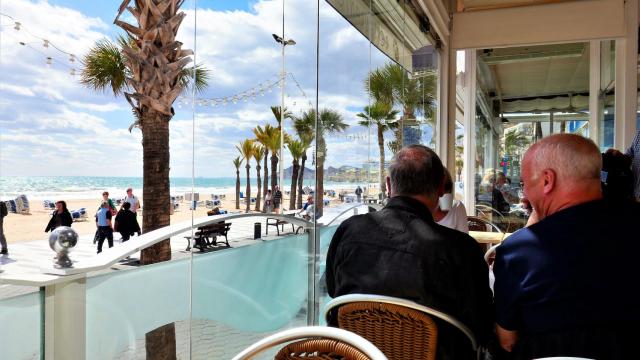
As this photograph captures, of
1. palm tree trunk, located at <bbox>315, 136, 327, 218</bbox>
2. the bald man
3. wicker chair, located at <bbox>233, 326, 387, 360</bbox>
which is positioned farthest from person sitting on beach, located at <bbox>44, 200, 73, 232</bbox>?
palm tree trunk, located at <bbox>315, 136, 327, 218</bbox>

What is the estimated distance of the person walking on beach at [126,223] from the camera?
1696mm

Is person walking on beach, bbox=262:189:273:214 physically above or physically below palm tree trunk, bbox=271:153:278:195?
below

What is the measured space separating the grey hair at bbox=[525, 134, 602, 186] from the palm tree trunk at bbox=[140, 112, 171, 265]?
1365 millimetres

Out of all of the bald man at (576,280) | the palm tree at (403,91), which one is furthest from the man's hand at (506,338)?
the palm tree at (403,91)

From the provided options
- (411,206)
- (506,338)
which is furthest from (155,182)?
(506,338)

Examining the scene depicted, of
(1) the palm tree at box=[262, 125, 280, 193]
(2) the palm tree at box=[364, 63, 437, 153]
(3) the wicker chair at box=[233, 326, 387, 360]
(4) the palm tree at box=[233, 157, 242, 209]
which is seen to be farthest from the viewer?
(2) the palm tree at box=[364, 63, 437, 153]

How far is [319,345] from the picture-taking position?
973mm

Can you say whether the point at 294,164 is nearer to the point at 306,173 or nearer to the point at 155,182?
the point at 306,173

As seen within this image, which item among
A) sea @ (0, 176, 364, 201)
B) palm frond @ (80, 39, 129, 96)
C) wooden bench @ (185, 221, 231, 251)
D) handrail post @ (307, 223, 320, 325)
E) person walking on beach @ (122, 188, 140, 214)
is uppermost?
palm frond @ (80, 39, 129, 96)

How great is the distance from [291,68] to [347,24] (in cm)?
99

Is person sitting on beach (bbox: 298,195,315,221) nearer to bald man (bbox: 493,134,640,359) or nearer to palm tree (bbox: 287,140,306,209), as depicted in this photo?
palm tree (bbox: 287,140,306,209)

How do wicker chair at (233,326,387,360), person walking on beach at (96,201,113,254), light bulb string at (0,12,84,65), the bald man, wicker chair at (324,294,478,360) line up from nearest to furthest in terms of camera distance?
wicker chair at (233,326,387,360) → the bald man → wicker chair at (324,294,478,360) → light bulb string at (0,12,84,65) → person walking on beach at (96,201,113,254)

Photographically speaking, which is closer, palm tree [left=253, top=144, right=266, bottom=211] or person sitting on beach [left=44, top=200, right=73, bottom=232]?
person sitting on beach [left=44, top=200, right=73, bottom=232]

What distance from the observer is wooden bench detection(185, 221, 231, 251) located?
2.05 meters
